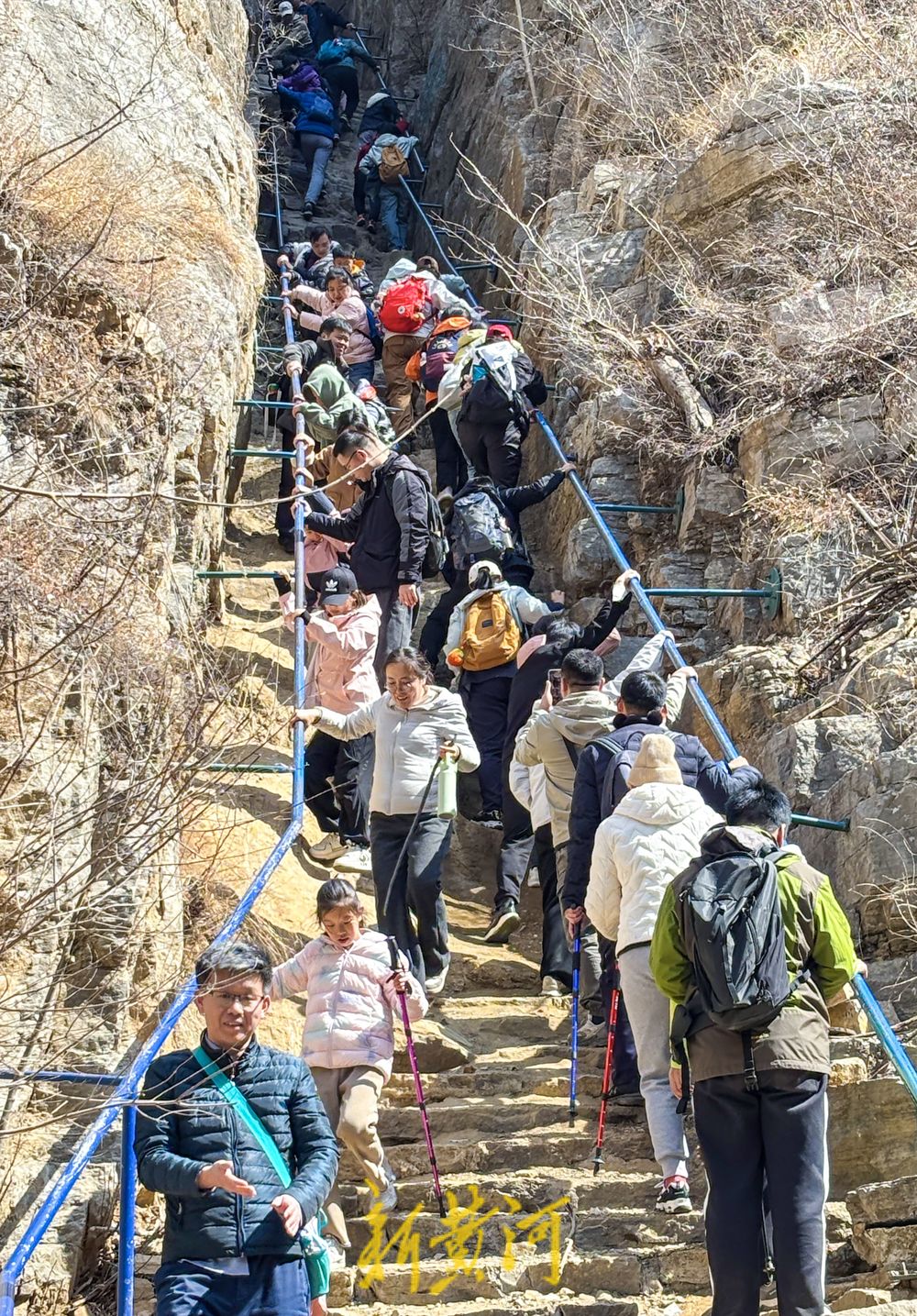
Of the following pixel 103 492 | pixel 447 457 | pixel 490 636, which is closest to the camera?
pixel 103 492

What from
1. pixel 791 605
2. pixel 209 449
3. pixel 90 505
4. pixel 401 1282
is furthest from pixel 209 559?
pixel 401 1282

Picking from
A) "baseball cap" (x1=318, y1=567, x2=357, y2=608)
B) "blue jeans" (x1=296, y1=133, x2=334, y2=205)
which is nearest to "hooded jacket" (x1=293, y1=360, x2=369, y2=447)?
"baseball cap" (x1=318, y1=567, x2=357, y2=608)

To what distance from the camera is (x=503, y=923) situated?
31.2 feet

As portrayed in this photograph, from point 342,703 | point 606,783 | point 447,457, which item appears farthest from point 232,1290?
point 447,457

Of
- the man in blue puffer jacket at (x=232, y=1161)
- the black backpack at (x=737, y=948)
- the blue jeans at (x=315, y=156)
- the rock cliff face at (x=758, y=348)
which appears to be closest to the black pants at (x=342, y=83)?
the blue jeans at (x=315, y=156)

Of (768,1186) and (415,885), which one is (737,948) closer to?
(768,1186)

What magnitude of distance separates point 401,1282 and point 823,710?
442cm

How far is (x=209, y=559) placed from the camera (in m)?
12.5

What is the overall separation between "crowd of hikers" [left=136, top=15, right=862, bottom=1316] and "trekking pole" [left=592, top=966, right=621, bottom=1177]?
0.07m

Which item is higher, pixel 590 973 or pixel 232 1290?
pixel 590 973

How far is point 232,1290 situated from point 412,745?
12.3ft

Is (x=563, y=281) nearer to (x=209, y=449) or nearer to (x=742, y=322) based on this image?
(x=742, y=322)

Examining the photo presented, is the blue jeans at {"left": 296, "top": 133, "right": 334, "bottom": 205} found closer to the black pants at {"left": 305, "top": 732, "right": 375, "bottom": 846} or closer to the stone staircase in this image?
the black pants at {"left": 305, "top": 732, "right": 375, "bottom": 846}

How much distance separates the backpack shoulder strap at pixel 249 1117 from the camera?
5203mm
